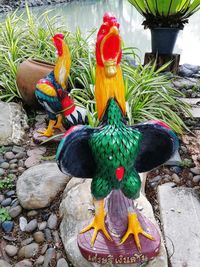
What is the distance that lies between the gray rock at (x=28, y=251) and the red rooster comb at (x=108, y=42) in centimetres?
96

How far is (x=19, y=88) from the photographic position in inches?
109

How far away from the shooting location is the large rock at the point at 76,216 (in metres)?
1.41

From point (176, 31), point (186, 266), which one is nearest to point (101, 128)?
point (186, 266)

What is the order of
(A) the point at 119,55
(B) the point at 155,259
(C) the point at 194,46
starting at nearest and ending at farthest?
(A) the point at 119,55 → (B) the point at 155,259 → (C) the point at 194,46

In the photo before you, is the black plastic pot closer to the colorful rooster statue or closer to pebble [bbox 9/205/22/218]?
the colorful rooster statue

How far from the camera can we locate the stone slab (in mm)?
1511

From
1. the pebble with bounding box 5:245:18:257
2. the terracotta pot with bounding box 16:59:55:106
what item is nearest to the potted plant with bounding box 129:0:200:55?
the terracotta pot with bounding box 16:59:55:106

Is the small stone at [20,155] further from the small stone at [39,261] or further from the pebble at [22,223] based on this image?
the small stone at [39,261]

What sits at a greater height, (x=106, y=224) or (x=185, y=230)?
(x=106, y=224)

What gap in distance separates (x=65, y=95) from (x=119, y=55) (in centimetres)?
100

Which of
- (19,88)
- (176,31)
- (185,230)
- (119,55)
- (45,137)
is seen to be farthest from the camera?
(176,31)

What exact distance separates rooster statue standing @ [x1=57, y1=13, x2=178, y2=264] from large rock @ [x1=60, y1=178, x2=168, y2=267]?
0.25ft

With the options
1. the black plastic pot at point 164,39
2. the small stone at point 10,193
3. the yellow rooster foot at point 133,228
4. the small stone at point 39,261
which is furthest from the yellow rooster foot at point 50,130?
the black plastic pot at point 164,39

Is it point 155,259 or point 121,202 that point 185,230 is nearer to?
point 155,259
